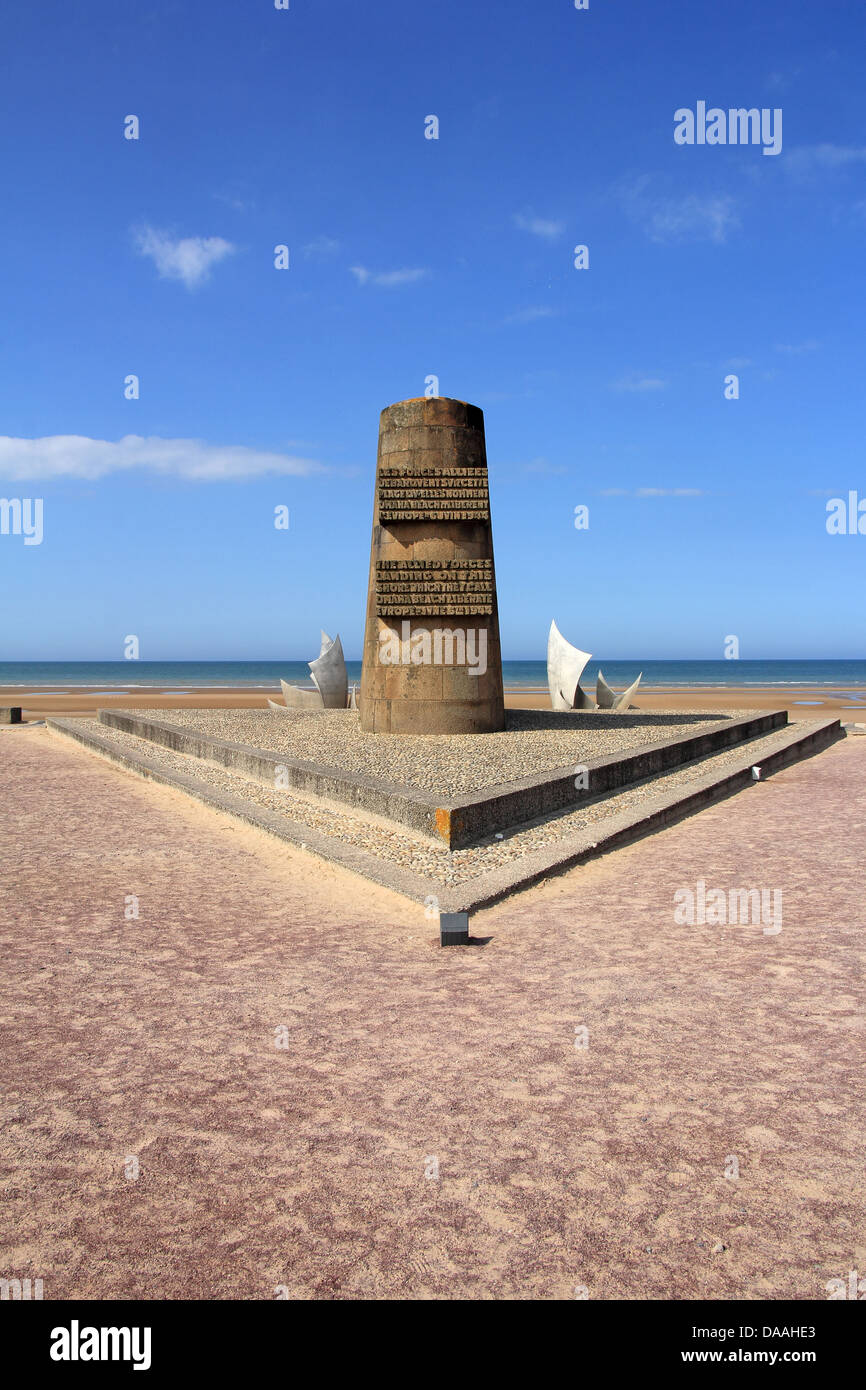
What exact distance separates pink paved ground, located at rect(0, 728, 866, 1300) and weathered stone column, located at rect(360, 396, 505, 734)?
22.2 ft

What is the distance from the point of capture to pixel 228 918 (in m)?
4.93

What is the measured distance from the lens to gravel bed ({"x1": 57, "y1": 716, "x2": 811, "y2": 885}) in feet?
19.7

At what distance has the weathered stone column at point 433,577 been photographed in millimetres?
11906

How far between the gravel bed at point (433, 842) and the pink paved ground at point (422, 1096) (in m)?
0.65

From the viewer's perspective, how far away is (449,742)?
1128cm

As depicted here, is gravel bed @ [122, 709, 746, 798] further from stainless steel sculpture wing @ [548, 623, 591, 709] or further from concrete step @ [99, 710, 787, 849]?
stainless steel sculpture wing @ [548, 623, 591, 709]

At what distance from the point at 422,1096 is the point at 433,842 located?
3.61m

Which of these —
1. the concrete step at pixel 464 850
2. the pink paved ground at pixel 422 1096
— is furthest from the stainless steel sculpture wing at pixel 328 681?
the pink paved ground at pixel 422 1096

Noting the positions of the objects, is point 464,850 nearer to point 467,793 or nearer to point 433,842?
point 433,842

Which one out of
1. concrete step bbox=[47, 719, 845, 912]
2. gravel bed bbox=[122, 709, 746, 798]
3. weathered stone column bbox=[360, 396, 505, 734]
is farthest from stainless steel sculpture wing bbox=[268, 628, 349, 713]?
concrete step bbox=[47, 719, 845, 912]

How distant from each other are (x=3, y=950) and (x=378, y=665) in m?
8.28

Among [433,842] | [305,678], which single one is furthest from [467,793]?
[305,678]

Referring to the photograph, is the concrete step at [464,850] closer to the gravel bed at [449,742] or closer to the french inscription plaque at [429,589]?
the gravel bed at [449,742]
